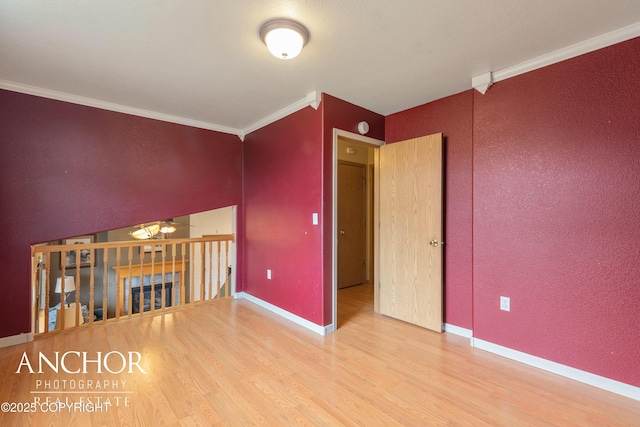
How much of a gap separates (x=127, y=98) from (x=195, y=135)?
819 mm

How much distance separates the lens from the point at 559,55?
206 cm

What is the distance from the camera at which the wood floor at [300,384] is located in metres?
1.64

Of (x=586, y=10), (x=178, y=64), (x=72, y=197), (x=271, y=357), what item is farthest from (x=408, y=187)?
(x=72, y=197)

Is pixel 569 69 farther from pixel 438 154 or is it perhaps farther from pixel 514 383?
pixel 514 383

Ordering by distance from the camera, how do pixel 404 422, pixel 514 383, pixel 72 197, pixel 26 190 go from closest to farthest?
pixel 404 422, pixel 514 383, pixel 26 190, pixel 72 197

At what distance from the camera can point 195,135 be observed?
11.8 ft

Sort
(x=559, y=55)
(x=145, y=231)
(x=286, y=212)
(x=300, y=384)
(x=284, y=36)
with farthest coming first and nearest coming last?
(x=145, y=231) < (x=286, y=212) < (x=559, y=55) < (x=300, y=384) < (x=284, y=36)

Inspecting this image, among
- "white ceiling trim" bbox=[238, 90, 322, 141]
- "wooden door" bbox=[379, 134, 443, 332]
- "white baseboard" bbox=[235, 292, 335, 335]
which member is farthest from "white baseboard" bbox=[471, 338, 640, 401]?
"white ceiling trim" bbox=[238, 90, 322, 141]

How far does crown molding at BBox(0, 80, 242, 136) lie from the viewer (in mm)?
2566

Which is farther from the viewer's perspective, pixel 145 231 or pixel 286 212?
pixel 145 231

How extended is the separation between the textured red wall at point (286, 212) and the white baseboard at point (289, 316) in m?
0.05

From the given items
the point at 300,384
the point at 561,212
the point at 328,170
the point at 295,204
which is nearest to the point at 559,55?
the point at 561,212

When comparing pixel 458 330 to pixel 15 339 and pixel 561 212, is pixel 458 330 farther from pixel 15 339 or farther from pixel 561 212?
pixel 15 339

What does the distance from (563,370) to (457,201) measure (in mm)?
1468
